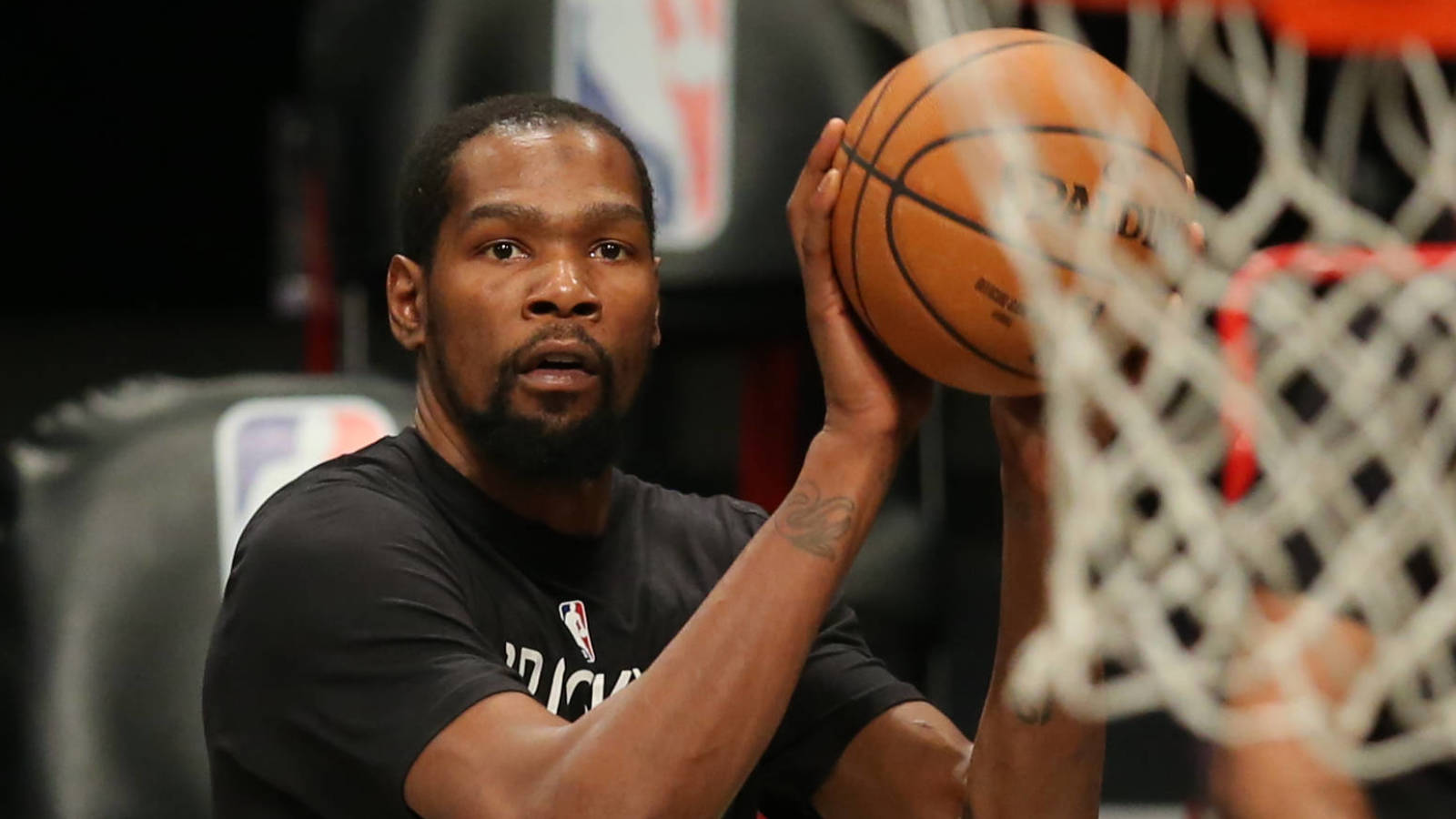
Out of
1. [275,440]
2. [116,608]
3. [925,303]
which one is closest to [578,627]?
[925,303]

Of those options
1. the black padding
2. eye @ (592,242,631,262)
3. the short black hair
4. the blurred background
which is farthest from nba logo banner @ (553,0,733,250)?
eye @ (592,242,631,262)

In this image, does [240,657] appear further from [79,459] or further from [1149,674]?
[79,459]

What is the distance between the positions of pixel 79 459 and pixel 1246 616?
1880 millimetres

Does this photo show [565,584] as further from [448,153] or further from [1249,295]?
[1249,295]

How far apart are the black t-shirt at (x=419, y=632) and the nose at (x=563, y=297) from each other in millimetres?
208

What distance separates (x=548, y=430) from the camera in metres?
2.08

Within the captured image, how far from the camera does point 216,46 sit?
20.5 ft

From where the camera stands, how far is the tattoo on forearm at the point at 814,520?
1.85 meters

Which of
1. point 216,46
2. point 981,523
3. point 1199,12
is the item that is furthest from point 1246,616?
point 216,46

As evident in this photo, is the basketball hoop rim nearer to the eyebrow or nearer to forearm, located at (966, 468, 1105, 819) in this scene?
forearm, located at (966, 468, 1105, 819)

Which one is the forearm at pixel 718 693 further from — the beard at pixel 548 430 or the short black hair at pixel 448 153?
the short black hair at pixel 448 153

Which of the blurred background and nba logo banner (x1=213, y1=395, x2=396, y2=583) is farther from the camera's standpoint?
nba logo banner (x1=213, y1=395, x2=396, y2=583)

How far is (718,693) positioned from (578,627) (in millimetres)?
385

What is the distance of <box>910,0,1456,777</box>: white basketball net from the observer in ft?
6.98
